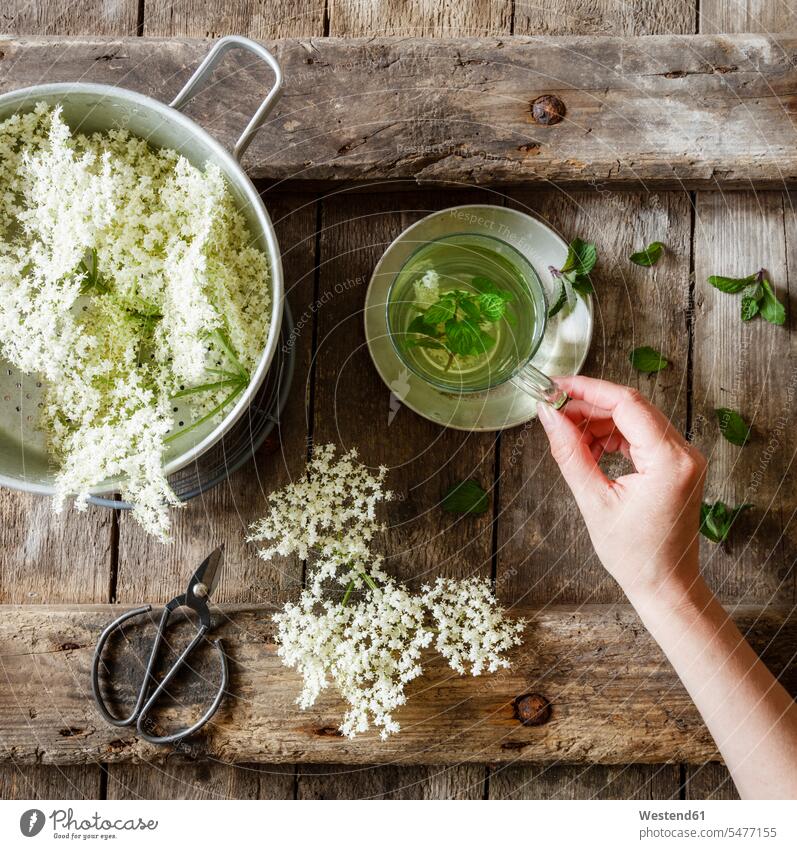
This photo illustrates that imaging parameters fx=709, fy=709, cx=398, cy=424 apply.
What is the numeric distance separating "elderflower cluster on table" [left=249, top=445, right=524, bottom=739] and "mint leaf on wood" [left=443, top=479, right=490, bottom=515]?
0.20ft

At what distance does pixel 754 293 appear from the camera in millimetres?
694

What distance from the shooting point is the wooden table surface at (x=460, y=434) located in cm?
Answer: 69

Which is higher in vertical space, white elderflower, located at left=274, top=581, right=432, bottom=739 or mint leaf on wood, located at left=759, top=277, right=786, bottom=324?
mint leaf on wood, located at left=759, top=277, right=786, bottom=324

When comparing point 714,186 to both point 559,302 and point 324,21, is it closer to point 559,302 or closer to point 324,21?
point 559,302

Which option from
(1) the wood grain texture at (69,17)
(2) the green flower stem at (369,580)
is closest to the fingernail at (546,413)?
(2) the green flower stem at (369,580)

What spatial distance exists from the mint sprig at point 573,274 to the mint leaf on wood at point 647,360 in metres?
0.08

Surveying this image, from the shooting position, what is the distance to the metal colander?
1.67 ft

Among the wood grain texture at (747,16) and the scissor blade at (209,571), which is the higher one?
the wood grain texture at (747,16)

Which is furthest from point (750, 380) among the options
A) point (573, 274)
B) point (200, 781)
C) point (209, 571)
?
point (200, 781)

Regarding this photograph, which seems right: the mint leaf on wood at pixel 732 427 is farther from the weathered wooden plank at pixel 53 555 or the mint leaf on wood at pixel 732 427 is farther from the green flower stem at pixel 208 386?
the weathered wooden plank at pixel 53 555

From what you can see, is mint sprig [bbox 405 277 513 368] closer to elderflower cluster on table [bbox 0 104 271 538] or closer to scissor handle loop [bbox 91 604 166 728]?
elderflower cluster on table [bbox 0 104 271 538]

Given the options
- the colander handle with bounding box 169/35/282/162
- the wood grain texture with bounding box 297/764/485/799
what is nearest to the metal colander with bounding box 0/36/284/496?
the colander handle with bounding box 169/35/282/162

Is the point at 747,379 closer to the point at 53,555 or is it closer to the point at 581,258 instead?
the point at 581,258
